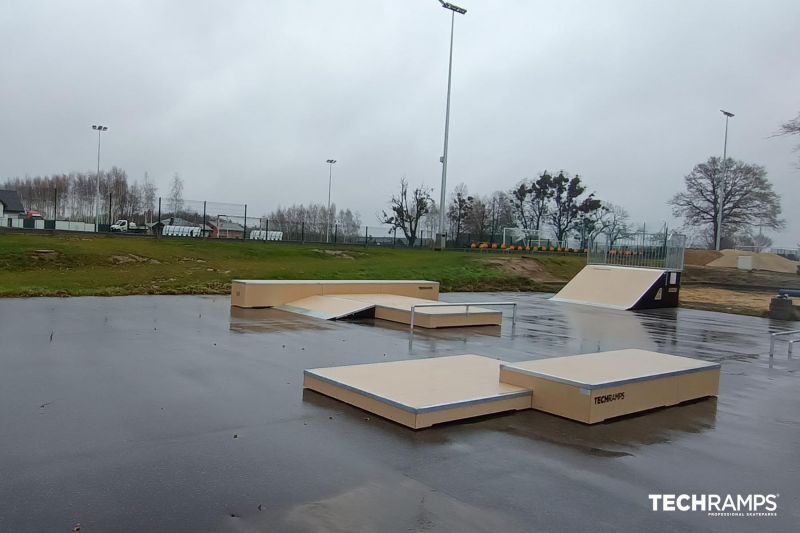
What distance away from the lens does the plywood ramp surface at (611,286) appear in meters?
23.2

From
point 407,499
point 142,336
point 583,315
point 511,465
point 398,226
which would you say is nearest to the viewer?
point 407,499

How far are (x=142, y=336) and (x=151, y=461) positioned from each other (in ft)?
21.2

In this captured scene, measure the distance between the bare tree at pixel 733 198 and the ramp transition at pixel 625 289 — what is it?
47.4 meters

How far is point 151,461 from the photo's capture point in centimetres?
519

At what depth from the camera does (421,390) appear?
7293 mm

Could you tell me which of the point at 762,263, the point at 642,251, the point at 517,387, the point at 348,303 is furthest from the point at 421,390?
the point at 762,263

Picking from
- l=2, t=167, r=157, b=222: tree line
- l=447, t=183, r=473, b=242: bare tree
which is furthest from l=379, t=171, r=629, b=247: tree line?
l=2, t=167, r=157, b=222: tree line

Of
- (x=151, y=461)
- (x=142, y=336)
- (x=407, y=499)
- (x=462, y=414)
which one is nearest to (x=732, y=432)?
(x=462, y=414)

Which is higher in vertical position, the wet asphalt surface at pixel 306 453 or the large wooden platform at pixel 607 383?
the large wooden platform at pixel 607 383

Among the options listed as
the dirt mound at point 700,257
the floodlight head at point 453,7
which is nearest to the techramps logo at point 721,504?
the floodlight head at point 453,7

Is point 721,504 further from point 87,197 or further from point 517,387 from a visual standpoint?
point 87,197

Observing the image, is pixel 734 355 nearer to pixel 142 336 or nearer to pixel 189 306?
pixel 142 336

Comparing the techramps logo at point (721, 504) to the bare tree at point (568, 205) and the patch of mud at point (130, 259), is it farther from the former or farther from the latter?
the bare tree at point (568, 205)

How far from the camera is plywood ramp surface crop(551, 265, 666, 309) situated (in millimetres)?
23172
